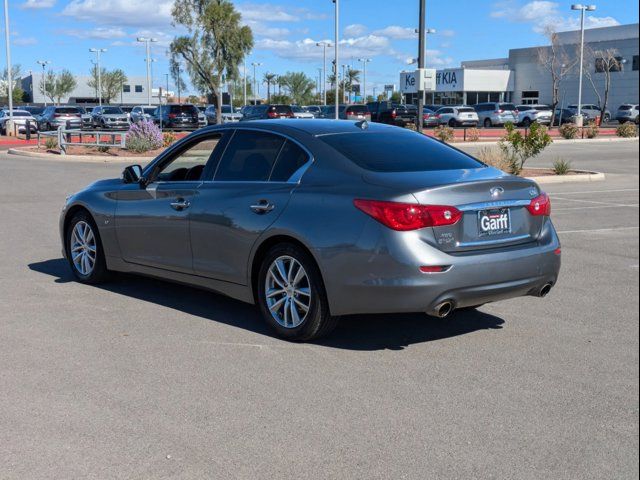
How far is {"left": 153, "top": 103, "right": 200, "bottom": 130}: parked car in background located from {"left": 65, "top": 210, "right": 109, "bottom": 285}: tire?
133ft

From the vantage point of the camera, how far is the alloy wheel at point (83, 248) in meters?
8.30

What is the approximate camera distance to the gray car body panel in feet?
18.2

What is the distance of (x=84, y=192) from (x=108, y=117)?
45411 mm

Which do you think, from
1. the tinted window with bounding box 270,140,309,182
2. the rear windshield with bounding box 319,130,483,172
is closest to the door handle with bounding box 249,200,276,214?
the tinted window with bounding box 270,140,309,182

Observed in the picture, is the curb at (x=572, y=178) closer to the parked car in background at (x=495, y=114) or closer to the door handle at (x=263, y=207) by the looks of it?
the door handle at (x=263, y=207)

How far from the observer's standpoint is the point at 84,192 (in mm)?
8398

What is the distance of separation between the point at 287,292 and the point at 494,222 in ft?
5.24

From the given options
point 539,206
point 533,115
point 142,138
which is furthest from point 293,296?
point 533,115

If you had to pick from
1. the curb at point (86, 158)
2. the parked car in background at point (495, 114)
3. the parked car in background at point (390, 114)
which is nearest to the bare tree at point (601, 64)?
the parked car in background at point (495, 114)

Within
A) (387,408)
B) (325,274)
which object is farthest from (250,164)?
(387,408)

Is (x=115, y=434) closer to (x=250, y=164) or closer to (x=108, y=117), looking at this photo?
(x=250, y=164)

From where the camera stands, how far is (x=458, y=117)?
6188cm

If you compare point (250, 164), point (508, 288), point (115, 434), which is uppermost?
point (250, 164)

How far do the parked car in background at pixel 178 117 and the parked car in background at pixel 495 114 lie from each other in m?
25.6
